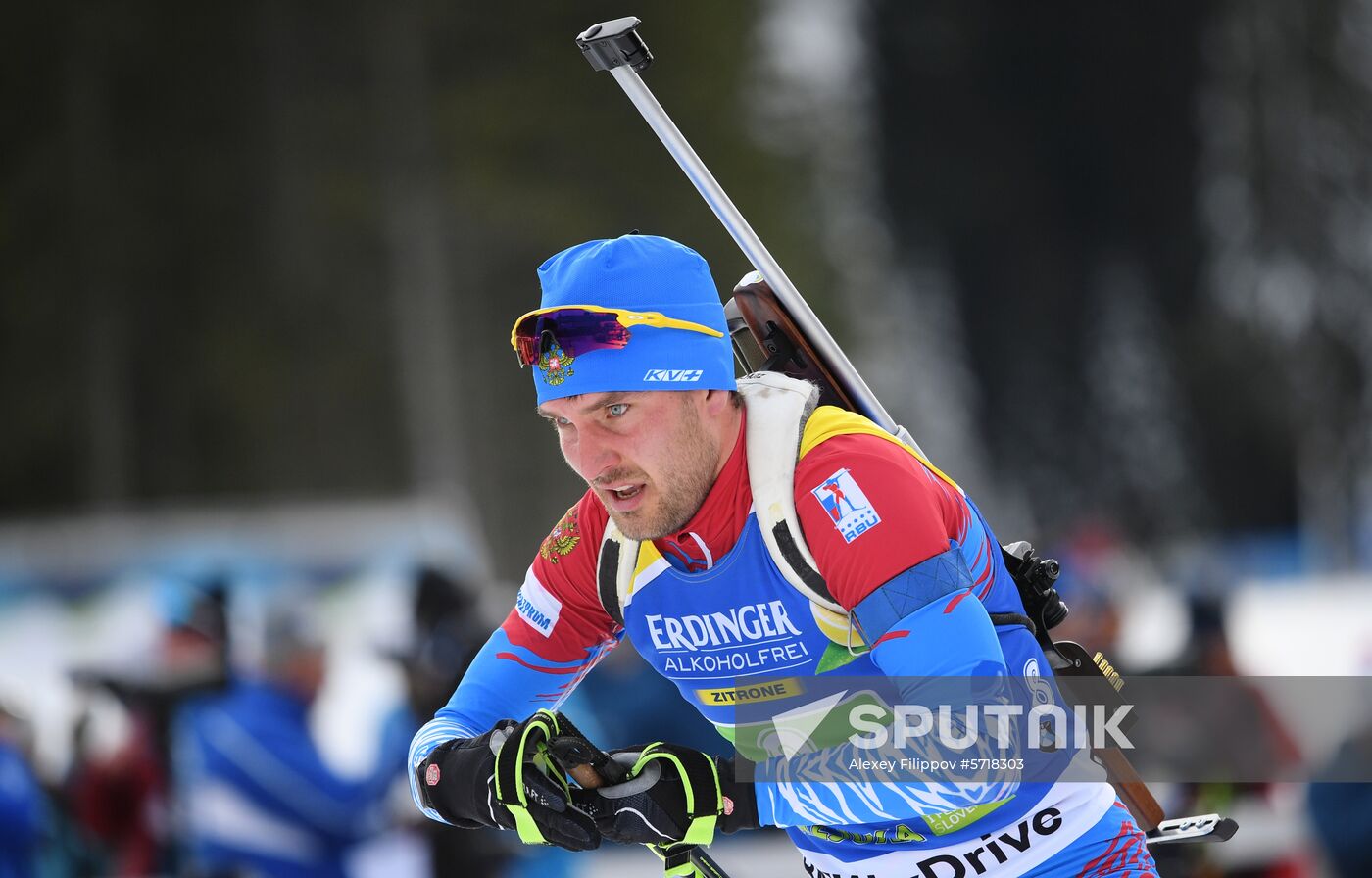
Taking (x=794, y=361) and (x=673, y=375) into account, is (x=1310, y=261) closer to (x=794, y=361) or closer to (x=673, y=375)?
(x=794, y=361)

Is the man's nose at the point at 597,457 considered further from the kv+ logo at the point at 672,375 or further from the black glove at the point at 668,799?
the black glove at the point at 668,799

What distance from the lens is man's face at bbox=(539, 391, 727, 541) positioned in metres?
3.21

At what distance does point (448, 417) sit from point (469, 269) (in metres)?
4.27

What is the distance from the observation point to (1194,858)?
6.86m

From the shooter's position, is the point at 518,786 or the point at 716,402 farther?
the point at 716,402

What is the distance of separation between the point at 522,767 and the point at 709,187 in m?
1.32

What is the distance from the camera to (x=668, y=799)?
3.20m

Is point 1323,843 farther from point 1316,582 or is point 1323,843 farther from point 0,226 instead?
point 0,226

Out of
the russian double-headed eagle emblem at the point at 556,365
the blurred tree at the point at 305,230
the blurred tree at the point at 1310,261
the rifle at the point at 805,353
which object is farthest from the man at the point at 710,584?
the blurred tree at the point at 1310,261

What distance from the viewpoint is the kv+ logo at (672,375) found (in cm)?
322

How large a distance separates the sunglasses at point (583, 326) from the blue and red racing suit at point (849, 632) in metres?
0.33

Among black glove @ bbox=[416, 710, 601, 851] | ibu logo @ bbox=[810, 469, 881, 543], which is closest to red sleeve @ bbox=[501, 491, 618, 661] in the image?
black glove @ bbox=[416, 710, 601, 851]

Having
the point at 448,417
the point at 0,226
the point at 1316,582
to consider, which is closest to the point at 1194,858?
the point at 1316,582

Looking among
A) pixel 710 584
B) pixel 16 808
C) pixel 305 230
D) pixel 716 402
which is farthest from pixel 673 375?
pixel 305 230
